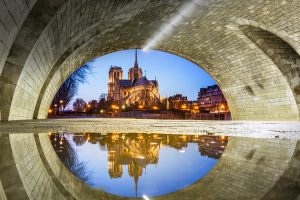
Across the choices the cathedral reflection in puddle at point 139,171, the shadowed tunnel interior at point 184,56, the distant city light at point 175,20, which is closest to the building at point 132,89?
the shadowed tunnel interior at point 184,56

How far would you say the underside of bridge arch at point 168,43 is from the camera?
8.87 m

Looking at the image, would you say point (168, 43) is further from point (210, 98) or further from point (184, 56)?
point (210, 98)

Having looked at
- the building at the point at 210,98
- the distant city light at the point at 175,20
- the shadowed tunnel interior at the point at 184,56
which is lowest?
the shadowed tunnel interior at the point at 184,56

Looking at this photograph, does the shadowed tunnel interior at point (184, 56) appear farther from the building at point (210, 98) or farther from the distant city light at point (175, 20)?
the building at point (210, 98)

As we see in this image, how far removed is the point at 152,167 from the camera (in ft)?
7.98

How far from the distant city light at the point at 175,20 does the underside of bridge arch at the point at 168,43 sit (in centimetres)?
32

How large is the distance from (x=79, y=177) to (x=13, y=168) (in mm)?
686

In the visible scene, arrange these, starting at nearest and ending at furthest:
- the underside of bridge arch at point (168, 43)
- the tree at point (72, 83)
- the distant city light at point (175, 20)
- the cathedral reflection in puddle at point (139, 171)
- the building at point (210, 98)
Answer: the cathedral reflection in puddle at point (139, 171) < the underside of bridge arch at point (168, 43) < the distant city light at point (175, 20) < the tree at point (72, 83) < the building at point (210, 98)

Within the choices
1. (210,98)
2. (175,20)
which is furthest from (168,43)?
(210,98)

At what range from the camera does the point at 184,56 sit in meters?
24.5

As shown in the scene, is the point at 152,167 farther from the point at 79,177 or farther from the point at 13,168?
the point at 13,168

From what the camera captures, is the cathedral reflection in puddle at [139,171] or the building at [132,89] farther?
the building at [132,89]

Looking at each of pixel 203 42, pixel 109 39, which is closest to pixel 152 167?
pixel 109 39

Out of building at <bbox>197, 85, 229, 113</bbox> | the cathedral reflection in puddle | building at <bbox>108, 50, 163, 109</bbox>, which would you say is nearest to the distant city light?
the cathedral reflection in puddle
